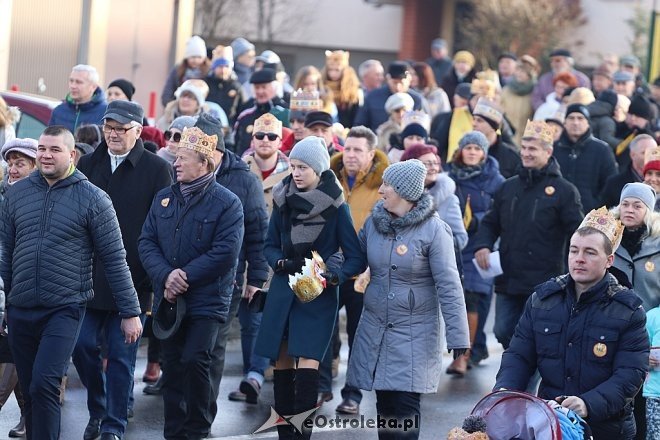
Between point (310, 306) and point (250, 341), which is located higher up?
point (310, 306)

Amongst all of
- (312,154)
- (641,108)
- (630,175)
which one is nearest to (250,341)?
(312,154)

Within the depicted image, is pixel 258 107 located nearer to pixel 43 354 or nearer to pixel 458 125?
pixel 458 125

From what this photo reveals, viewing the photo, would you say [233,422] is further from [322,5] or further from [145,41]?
[322,5]

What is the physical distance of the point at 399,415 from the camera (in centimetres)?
887

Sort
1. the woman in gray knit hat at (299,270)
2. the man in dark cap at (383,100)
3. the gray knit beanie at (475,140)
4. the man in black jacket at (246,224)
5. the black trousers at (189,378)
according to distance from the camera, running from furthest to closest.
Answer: the man in dark cap at (383,100) < the gray knit beanie at (475,140) < the man in black jacket at (246,224) < the woman in gray knit hat at (299,270) < the black trousers at (189,378)

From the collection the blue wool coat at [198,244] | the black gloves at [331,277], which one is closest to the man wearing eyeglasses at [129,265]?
the blue wool coat at [198,244]

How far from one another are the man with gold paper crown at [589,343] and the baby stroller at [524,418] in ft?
1.57

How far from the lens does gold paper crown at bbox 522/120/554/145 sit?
37.0 feet

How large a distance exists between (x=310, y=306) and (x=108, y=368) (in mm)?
1436

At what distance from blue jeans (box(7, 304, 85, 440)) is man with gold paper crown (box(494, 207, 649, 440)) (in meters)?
2.64

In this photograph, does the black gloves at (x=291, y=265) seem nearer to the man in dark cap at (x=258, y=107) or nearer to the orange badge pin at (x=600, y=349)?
the orange badge pin at (x=600, y=349)

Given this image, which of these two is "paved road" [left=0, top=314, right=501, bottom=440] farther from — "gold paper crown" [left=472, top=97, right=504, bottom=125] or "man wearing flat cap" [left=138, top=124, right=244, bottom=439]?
"gold paper crown" [left=472, top=97, right=504, bottom=125]

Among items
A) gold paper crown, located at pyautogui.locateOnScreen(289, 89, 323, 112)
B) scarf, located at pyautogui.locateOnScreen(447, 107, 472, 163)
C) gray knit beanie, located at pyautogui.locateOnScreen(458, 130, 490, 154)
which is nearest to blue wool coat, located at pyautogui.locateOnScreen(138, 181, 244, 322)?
gray knit beanie, located at pyautogui.locateOnScreen(458, 130, 490, 154)

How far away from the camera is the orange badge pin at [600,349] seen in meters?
7.13
